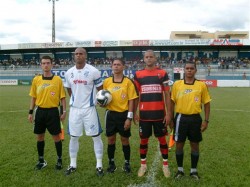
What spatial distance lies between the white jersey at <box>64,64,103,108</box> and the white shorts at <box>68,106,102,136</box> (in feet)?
0.30

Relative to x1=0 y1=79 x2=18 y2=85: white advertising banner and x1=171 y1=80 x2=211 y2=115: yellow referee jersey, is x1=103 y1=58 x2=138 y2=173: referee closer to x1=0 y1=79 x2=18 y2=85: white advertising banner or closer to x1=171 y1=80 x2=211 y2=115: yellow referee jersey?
x1=171 y1=80 x2=211 y2=115: yellow referee jersey

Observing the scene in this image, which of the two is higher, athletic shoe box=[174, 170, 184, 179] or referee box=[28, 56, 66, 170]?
referee box=[28, 56, 66, 170]

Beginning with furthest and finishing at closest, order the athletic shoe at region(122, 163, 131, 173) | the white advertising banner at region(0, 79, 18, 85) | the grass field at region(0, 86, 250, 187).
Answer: the white advertising banner at region(0, 79, 18, 85) < the athletic shoe at region(122, 163, 131, 173) < the grass field at region(0, 86, 250, 187)

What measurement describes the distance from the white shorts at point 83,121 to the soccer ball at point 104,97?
0.86ft

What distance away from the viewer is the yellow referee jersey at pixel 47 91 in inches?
210

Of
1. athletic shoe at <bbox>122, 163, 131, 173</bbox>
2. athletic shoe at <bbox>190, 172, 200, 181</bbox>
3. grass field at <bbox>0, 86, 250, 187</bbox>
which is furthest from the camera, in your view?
athletic shoe at <bbox>122, 163, 131, 173</bbox>

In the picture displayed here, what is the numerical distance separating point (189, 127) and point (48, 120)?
2.45m

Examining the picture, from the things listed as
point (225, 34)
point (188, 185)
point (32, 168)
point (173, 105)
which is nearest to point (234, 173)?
point (188, 185)

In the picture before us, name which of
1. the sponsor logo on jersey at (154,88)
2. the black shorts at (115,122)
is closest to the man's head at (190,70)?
the sponsor logo on jersey at (154,88)

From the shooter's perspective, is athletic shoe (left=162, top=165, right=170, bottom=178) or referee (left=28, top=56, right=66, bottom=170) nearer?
athletic shoe (left=162, top=165, right=170, bottom=178)

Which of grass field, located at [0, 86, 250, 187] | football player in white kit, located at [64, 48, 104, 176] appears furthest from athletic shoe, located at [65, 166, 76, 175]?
grass field, located at [0, 86, 250, 187]

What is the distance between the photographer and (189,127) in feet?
15.9

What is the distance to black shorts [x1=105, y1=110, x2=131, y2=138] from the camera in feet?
16.8

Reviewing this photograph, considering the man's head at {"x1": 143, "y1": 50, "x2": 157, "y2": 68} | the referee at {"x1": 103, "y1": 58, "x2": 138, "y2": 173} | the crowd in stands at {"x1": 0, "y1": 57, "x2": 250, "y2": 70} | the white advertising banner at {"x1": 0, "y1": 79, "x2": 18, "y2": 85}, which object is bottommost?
the white advertising banner at {"x1": 0, "y1": 79, "x2": 18, "y2": 85}
